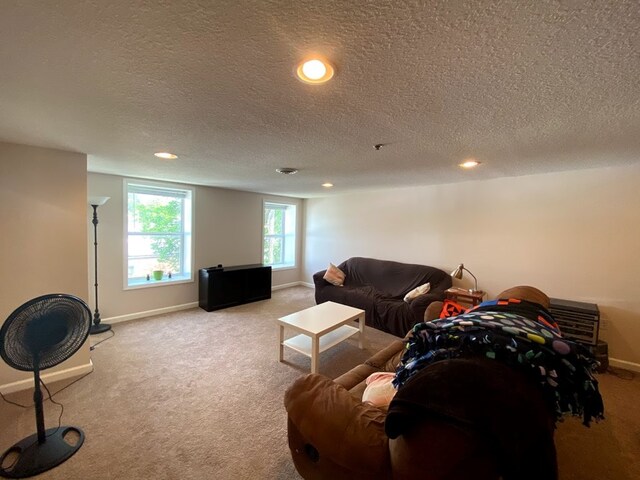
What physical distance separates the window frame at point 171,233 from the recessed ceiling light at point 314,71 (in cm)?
360

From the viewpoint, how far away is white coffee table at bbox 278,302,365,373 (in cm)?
249

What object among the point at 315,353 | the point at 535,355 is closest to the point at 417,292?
the point at 315,353

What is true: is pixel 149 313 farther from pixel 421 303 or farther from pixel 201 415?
pixel 421 303

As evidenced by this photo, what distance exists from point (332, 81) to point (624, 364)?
398 cm

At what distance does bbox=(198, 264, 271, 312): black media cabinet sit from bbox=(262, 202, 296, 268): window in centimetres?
73

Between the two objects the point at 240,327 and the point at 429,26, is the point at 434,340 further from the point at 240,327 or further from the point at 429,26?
the point at 240,327

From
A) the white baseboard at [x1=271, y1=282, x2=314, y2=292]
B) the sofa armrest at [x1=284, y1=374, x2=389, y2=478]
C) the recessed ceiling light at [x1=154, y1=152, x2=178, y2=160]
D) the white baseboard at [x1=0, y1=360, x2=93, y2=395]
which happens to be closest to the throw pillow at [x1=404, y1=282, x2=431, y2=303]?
the sofa armrest at [x1=284, y1=374, x2=389, y2=478]

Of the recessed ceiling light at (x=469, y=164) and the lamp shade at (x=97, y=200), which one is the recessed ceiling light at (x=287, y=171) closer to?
the recessed ceiling light at (x=469, y=164)

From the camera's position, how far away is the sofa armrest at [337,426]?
3.32 feet

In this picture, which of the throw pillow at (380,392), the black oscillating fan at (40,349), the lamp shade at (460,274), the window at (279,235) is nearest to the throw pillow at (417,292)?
the lamp shade at (460,274)

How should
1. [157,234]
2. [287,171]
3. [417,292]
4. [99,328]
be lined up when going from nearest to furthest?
[287,171], [99,328], [417,292], [157,234]

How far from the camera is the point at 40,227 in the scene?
2234 millimetres

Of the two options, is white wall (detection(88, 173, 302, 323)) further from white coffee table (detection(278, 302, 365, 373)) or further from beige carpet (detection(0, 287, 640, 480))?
white coffee table (detection(278, 302, 365, 373))

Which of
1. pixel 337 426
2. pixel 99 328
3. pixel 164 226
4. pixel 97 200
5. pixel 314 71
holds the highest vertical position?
pixel 314 71
